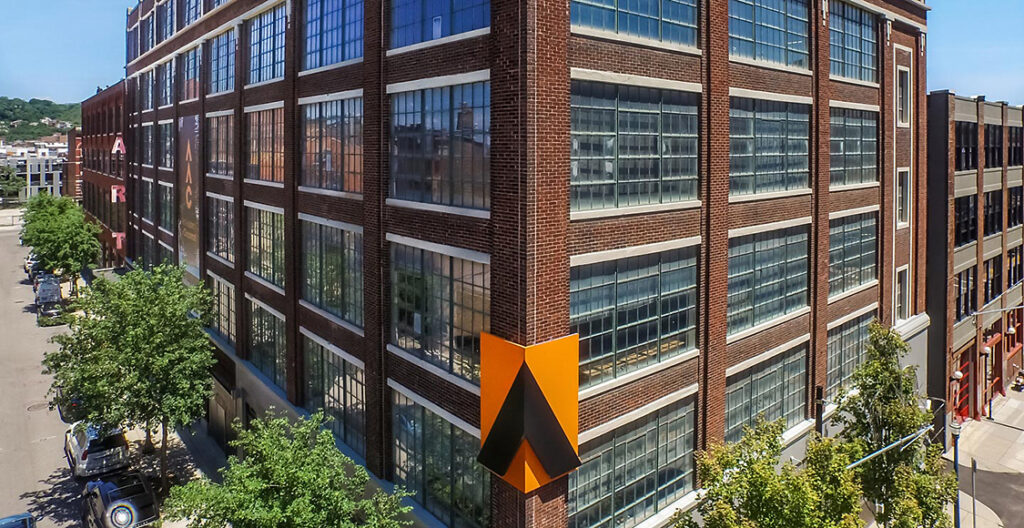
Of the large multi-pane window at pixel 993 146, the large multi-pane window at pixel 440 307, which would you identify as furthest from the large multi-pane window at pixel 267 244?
the large multi-pane window at pixel 993 146

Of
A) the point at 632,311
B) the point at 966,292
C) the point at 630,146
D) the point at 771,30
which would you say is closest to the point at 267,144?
the point at 630,146

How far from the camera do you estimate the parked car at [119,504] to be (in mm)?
22281

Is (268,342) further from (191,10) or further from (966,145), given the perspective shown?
(966,145)

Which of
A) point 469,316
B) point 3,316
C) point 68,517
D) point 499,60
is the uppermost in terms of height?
point 499,60

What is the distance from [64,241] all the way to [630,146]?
56307 millimetres

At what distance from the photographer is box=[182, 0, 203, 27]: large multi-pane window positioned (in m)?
34.8

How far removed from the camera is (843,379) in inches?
1029

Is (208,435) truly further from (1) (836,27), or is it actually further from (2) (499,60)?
(1) (836,27)

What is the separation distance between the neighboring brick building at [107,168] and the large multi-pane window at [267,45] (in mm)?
30438

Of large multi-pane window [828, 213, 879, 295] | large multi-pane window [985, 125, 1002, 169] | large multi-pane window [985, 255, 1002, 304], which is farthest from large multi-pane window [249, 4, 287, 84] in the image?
large multi-pane window [985, 255, 1002, 304]

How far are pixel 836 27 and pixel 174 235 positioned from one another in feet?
115

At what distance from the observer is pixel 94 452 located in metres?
27.1

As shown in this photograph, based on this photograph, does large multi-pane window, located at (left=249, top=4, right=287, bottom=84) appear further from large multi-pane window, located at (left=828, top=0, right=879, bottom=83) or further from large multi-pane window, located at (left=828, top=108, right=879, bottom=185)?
large multi-pane window, located at (left=828, top=108, right=879, bottom=185)

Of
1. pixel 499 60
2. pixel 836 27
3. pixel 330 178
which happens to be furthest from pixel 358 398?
pixel 836 27
